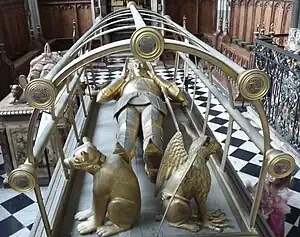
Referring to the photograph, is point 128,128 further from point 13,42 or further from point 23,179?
point 13,42

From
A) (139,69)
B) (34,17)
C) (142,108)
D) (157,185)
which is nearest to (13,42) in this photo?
(34,17)

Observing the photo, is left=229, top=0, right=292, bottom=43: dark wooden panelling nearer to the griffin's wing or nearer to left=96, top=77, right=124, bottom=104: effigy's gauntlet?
left=96, top=77, right=124, bottom=104: effigy's gauntlet

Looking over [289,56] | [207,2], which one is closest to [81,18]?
[207,2]

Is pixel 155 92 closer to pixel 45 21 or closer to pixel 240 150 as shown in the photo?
pixel 240 150

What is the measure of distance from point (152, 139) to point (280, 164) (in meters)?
0.73

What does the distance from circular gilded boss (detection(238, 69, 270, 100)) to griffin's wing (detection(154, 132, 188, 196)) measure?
1.85 feet

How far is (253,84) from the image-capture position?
2.55ft

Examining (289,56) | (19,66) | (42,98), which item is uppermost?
(42,98)

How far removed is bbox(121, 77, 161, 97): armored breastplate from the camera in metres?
2.10

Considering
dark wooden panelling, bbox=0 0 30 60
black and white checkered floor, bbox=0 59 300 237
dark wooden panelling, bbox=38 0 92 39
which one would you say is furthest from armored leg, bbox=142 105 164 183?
dark wooden panelling, bbox=38 0 92 39

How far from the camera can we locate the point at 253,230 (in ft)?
3.82

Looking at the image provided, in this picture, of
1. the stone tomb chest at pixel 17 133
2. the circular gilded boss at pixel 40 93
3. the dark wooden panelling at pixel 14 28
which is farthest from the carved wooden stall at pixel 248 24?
the circular gilded boss at pixel 40 93

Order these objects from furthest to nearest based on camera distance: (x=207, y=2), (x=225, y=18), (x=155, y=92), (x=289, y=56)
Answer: (x=207, y=2), (x=225, y=18), (x=289, y=56), (x=155, y=92)

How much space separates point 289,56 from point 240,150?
3.68ft
